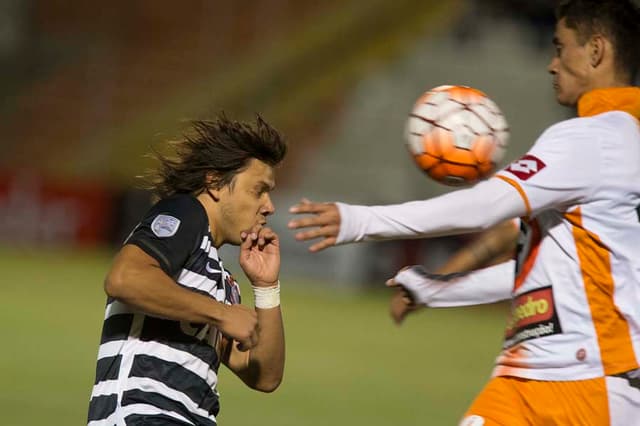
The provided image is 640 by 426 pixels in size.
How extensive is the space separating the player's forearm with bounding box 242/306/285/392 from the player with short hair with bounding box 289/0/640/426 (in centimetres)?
72

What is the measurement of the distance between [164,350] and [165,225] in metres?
0.46

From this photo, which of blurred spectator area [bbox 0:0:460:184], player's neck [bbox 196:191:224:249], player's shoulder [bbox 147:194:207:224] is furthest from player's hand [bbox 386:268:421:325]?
blurred spectator area [bbox 0:0:460:184]

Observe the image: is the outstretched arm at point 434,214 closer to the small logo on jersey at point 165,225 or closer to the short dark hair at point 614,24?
the small logo on jersey at point 165,225

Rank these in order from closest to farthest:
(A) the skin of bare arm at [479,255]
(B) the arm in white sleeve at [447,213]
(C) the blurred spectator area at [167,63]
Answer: (B) the arm in white sleeve at [447,213], (A) the skin of bare arm at [479,255], (C) the blurred spectator area at [167,63]

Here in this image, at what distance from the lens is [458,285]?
512 centimetres

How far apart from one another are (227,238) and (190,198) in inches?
9.2

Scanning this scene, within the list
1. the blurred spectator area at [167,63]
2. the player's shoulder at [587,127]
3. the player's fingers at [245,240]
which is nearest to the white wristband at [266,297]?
the player's fingers at [245,240]

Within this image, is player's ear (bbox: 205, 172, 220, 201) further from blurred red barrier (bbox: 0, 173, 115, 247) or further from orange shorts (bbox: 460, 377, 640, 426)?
blurred red barrier (bbox: 0, 173, 115, 247)

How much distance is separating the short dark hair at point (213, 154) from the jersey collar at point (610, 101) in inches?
46.4

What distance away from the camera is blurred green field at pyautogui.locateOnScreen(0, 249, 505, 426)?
9.43m

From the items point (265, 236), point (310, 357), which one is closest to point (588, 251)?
point (265, 236)

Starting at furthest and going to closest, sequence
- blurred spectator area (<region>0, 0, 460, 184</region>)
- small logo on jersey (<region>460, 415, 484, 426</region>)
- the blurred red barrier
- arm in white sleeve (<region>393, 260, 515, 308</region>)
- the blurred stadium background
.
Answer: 1. blurred spectator area (<region>0, 0, 460, 184</region>)
2. the blurred red barrier
3. the blurred stadium background
4. arm in white sleeve (<region>393, 260, 515, 308</region>)
5. small logo on jersey (<region>460, 415, 484, 426</region>)

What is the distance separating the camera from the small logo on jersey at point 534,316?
454cm

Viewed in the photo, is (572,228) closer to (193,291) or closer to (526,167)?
(526,167)
